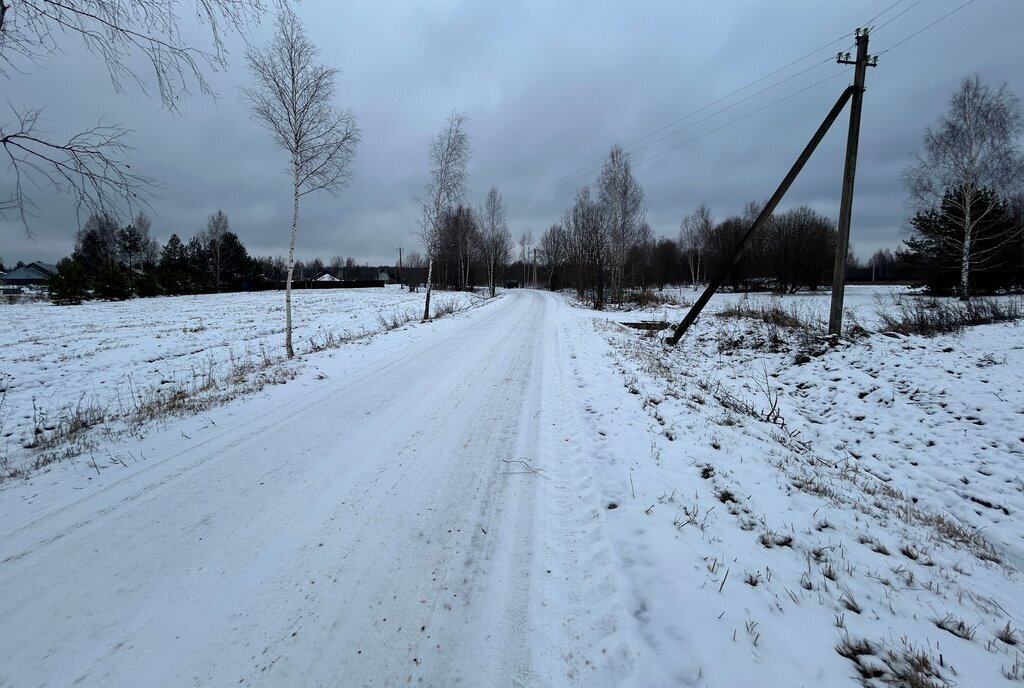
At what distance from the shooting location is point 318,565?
292 cm

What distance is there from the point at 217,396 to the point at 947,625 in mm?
9432

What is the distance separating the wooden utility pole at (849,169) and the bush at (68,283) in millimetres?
52501

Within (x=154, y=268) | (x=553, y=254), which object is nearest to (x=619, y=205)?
(x=553, y=254)

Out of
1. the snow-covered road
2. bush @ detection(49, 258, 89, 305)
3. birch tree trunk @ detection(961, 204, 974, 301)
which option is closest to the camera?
the snow-covered road

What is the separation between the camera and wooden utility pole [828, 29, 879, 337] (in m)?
9.40

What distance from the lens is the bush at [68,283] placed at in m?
34.3

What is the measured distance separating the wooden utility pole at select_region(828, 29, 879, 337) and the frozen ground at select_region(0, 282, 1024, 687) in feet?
11.9

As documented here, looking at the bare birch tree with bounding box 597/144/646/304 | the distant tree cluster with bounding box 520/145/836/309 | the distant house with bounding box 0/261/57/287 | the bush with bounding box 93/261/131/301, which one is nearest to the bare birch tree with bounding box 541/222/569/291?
the distant tree cluster with bounding box 520/145/836/309

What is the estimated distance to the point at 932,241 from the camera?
2530 centimetres

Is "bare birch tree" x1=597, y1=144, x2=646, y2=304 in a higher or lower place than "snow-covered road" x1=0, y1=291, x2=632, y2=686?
higher

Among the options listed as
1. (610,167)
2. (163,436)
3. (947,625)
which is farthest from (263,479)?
(610,167)

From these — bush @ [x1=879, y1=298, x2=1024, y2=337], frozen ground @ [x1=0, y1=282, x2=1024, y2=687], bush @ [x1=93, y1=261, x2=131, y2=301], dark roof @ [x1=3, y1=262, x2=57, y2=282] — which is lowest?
frozen ground @ [x1=0, y1=282, x2=1024, y2=687]

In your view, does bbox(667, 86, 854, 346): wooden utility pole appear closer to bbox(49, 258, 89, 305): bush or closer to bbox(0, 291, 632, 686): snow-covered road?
bbox(0, 291, 632, 686): snow-covered road

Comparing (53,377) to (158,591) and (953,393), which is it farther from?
(953,393)
